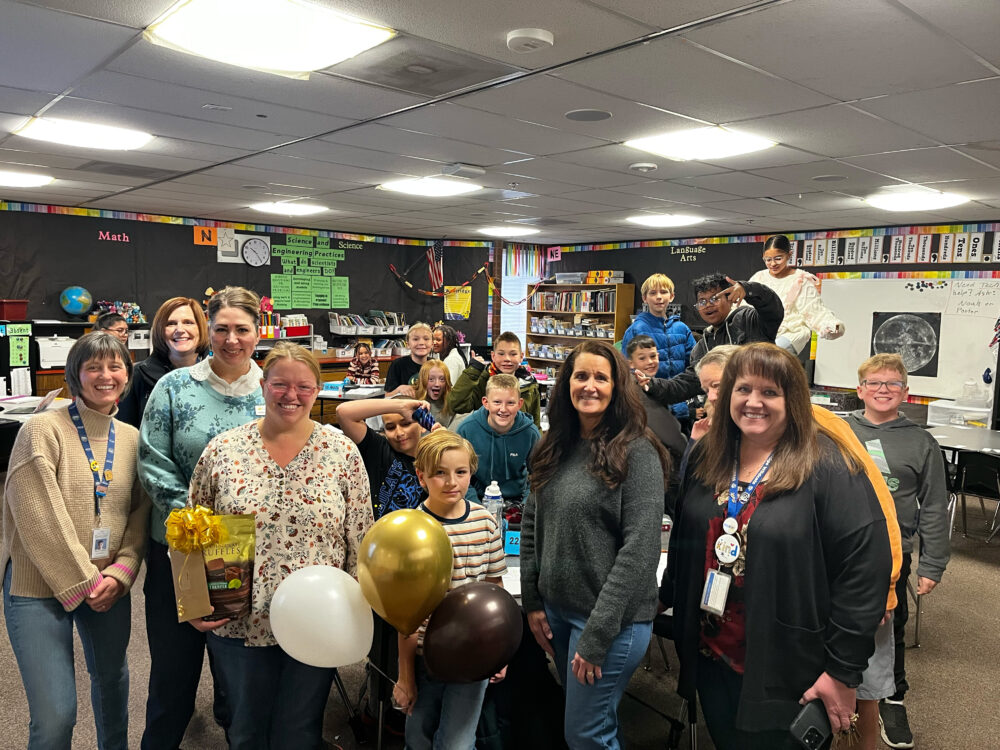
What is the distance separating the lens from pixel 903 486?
9.57 feet

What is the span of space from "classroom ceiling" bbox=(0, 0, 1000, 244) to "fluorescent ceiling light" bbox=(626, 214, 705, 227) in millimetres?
1244

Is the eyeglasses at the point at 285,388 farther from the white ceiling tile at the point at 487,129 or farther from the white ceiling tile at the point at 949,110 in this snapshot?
the white ceiling tile at the point at 949,110

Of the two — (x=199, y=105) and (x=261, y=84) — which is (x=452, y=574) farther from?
(x=199, y=105)

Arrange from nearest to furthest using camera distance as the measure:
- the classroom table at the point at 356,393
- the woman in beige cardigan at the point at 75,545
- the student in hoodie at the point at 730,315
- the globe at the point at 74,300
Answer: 1. the woman in beige cardigan at the point at 75,545
2. the student in hoodie at the point at 730,315
3. the classroom table at the point at 356,393
4. the globe at the point at 74,300

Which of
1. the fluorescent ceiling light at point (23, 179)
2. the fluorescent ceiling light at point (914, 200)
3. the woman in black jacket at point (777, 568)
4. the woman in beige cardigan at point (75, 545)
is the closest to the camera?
the woman in black jacket at point (777, 568)

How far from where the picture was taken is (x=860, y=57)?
98.3 inches

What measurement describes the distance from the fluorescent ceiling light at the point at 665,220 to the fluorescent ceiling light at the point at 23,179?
5536 millimetres

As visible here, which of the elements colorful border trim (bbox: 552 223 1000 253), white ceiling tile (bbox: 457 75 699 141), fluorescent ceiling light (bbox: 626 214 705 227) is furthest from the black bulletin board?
white ceiling tile (bbox: 457 75 699 141)

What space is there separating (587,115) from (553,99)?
1.05 ft

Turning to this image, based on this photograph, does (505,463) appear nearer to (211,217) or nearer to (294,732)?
(294,732)

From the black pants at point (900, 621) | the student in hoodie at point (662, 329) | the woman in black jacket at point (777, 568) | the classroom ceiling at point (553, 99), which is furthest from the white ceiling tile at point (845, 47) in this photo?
the black pants at point (900, 621)

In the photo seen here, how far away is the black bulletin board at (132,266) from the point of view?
24.0 feet

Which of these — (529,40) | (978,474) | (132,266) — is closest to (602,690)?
(529,40)

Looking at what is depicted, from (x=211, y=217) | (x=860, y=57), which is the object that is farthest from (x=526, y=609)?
(x=211, y=217)
